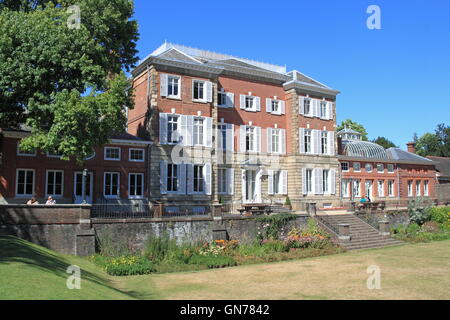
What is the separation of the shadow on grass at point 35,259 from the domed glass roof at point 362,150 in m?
29.4

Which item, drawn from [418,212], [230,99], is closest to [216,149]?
[230,99]

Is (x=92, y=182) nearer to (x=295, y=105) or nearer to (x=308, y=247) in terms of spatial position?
(x=308, y=247)

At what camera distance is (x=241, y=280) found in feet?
52.2

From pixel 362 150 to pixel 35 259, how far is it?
32.7 meters

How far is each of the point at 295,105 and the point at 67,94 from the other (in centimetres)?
1958

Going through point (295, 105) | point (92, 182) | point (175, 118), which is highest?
point (295, 105)

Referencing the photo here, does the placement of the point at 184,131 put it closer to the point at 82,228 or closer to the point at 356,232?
the point at 82,228

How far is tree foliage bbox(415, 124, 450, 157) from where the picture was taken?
6356cm

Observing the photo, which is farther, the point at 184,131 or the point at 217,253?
the point at 184,131

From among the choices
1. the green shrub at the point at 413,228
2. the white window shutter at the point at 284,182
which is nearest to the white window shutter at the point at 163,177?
the white window shutter at the point at 284,182

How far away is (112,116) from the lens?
20422mm
